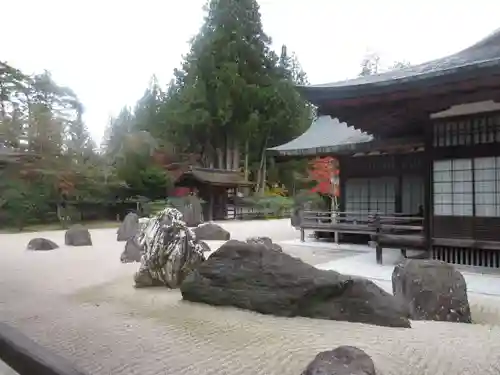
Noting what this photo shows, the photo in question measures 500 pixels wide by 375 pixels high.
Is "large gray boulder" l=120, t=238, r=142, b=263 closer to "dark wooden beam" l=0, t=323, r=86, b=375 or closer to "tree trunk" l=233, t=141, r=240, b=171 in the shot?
"dark wooden beam" l=0, t=323, r=86, b=375

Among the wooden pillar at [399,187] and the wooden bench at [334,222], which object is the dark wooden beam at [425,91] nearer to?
the wooden bench at [334,222]

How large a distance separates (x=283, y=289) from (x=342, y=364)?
203 centimetres

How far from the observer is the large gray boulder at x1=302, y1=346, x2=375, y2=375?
2283 millimetres

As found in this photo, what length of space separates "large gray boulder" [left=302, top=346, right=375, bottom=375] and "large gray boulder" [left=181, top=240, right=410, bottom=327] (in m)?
1.68

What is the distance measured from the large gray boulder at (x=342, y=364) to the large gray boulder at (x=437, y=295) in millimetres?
2191

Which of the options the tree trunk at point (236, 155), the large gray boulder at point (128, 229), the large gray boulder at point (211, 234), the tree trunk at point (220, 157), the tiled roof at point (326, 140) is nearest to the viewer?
the tiled roof at point (326, 140)

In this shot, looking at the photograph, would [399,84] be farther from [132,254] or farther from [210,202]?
[210,202]

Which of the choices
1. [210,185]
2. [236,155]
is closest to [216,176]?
[210,185]

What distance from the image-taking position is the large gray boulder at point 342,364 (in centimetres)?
228

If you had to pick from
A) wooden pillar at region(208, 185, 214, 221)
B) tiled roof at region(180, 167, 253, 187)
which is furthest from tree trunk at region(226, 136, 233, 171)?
wooden pillar at region(208, 185, 214, 221)

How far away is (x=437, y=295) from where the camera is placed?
4324mm

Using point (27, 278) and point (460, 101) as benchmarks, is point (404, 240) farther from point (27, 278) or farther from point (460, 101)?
point (27, 278)

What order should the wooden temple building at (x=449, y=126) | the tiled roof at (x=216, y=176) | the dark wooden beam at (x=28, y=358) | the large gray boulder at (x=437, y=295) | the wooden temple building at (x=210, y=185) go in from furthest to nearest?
the wooden temple building at (x=210, y=185) → the tiled roof at (x=216, y=176) → the wooden temple building at (x=449, y=126) → the large gray boulder at (x=437, y=295) → the dark wooden beam at (x=28, y=358)

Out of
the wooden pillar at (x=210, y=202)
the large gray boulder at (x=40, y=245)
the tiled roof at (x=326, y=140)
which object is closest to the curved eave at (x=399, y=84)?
the tiled roof at (x=326, y=140)
